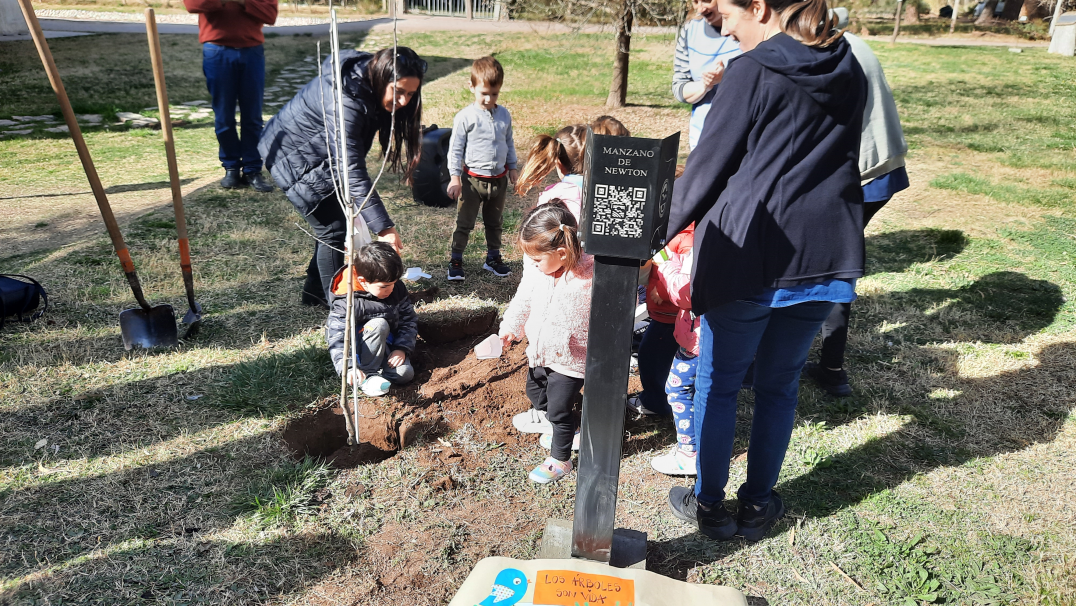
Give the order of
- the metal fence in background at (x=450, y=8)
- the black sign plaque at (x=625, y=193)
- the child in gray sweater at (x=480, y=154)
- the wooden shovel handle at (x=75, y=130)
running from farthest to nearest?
the metal fence in background at (x=450, y=8)
the child in gray sweater at (x=480, y=154)
the wooden shovel handle at (x=75, y=130)
the black sign plaque at (x=625, y=193)

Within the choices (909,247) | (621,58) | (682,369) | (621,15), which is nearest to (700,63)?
(682,369)

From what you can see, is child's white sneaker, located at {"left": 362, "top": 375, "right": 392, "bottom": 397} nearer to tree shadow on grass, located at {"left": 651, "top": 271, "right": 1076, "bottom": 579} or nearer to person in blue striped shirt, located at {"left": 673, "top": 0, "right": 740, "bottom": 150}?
tree shadow on grass, located at {"left": 651, "top": 271, "right": 1076, "bottom": 579}

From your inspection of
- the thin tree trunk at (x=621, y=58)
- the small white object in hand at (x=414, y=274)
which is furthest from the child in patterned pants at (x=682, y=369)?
the thin tree trunk at (x=621, y=58)

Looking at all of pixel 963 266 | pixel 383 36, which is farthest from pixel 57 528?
pixel 383 36

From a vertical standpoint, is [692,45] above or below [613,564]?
above

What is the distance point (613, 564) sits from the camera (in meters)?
2.41

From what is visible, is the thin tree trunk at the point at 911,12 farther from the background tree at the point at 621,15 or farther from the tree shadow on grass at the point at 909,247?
the tree shadow on grass at the point at 909,247

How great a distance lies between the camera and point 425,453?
3129 mm

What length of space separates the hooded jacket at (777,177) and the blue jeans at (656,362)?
989mm

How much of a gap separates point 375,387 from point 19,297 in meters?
2.27

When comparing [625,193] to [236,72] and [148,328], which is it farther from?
[236,72]

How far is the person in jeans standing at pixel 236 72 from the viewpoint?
249 inches

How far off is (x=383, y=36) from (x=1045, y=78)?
13.6 m

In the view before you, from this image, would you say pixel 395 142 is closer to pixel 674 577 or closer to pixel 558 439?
pixel 558 439
